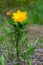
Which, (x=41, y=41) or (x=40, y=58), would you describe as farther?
(x=41, y=41)

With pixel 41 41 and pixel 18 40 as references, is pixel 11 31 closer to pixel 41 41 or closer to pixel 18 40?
pixel 18 40

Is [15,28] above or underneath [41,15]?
above

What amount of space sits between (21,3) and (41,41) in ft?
9.98

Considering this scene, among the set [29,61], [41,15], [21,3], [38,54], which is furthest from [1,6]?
[29,61]

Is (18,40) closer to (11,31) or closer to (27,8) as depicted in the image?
(11,31)

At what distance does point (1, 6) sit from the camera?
536 centimetres

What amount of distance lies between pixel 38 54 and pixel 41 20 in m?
2.23

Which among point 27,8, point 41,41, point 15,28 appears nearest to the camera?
point 15,28

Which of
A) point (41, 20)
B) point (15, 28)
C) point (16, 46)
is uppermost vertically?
point (15, 28)

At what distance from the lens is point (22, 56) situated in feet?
5.58

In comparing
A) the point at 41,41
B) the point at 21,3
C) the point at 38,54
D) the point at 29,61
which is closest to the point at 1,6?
the point at 21,3

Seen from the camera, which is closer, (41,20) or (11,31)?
(11,31)

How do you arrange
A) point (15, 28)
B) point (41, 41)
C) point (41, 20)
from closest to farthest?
point (15, 28) → point (41, 41) → point (41, 20)

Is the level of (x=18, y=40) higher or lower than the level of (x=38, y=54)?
higher
